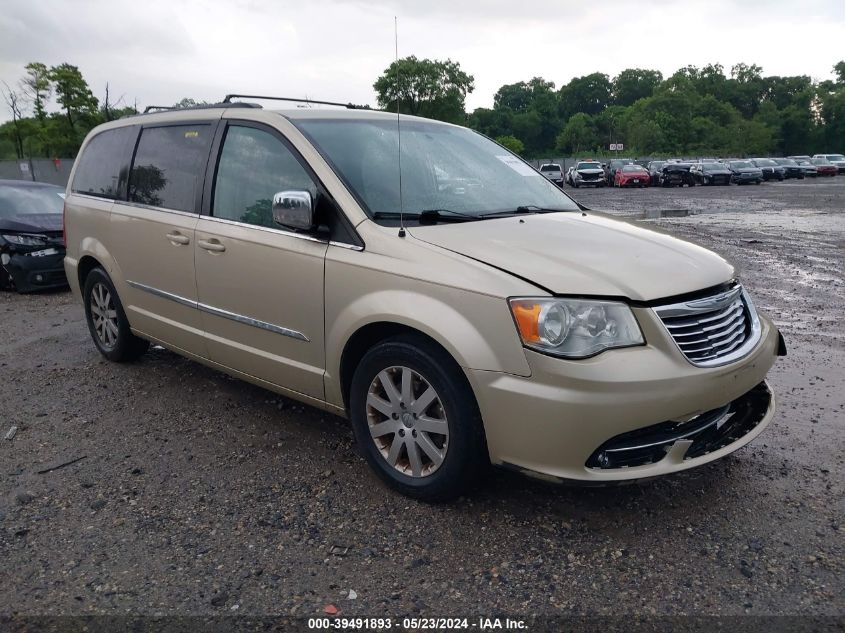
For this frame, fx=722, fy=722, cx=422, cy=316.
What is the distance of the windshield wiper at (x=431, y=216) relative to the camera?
349cm

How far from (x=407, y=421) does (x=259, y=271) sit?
121 centimetres

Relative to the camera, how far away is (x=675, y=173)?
4066 centimetres

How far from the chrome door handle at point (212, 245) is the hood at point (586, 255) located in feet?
4.17

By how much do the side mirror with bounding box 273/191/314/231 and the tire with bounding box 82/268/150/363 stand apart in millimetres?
2312

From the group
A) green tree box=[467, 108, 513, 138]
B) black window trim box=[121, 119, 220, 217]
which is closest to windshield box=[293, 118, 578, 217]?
black window trim box=[121, 119, 220, 217]

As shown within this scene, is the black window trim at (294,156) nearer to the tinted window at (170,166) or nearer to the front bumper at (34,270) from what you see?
the tinted window at (170,166)

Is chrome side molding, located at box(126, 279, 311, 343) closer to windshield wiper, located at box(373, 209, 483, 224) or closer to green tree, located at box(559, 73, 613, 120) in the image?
windshield wiper, located at box(373, 209, 483, 224)

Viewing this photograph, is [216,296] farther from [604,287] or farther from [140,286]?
[604,287]

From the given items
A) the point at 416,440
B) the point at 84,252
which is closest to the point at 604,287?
the point at 416,440

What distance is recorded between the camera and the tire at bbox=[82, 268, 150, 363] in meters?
5.35

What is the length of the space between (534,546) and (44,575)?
1952 millimetres

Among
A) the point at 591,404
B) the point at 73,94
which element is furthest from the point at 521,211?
the point at 73,94

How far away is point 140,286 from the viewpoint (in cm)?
487

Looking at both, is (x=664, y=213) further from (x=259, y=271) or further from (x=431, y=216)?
(x=259, y=271)
